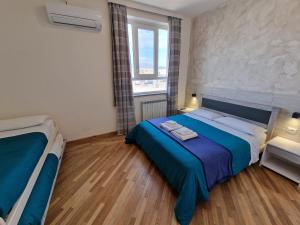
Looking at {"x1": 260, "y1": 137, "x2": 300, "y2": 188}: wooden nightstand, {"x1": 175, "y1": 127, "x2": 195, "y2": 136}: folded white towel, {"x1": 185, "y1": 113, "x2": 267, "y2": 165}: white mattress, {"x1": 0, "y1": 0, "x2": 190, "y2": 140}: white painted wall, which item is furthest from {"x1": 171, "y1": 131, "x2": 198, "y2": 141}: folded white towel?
{"x1": 0, "y1": 0, "x2": 190, "y2": 140}: white painted wall

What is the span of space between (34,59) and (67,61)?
438mm

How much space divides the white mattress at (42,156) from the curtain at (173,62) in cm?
250

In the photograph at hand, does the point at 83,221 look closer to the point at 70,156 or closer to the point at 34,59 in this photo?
the point at 70,156

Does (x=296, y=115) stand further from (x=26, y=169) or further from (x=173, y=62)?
(x=26, y=169)

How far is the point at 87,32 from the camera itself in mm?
2416

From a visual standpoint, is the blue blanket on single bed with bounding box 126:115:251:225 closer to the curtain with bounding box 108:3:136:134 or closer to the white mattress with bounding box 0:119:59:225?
the curtain with bounding box 108:3:136:134

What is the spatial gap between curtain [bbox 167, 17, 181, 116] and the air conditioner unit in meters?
1.57

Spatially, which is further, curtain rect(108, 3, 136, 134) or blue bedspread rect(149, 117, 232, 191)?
curtain rect(108, 3, 136, 134)

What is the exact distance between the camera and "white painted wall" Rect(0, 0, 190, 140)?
2.01 m

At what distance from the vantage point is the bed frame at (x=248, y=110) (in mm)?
2193

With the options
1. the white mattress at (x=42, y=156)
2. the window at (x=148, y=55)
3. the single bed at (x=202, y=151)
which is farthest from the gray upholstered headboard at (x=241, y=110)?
the white mattress at (x=42, y=156)

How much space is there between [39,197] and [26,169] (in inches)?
11.2

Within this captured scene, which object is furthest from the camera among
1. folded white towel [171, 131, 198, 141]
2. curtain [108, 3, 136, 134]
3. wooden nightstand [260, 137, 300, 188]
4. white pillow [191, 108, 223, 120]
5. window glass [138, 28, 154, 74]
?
window glass [138, 28, 154, 74]

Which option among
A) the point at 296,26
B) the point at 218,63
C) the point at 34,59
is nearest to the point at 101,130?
the point at 34,59
